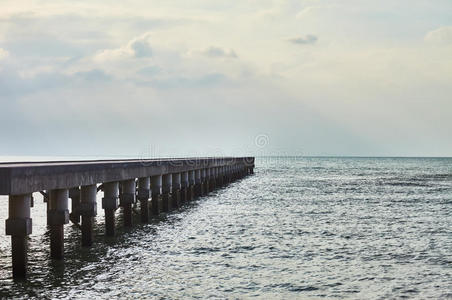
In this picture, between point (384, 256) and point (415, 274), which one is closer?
point (415, 274)

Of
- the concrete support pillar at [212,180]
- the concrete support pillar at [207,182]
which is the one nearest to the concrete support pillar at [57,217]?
the concrete support pillar at [207,182]

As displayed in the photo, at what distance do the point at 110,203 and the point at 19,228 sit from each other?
7.32m

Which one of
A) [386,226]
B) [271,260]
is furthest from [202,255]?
[386,226]

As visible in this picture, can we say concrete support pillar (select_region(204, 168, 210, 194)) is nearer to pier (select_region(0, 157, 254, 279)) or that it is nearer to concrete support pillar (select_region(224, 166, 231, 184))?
pier (select_region(0, 157, 254, 279))

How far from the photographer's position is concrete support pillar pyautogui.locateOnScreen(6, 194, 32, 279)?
557 inches

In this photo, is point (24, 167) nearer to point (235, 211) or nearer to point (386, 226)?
point (386, 226)

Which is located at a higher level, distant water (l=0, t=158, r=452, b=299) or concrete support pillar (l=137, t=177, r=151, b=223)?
concrete support pillar (l=137, t=177, r=151, b=223)

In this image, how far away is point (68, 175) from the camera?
1716 centimetres

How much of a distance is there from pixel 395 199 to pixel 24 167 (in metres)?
36.1

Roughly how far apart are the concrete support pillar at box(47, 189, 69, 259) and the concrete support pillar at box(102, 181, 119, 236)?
438 centimetres

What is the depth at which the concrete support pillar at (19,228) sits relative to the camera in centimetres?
1414

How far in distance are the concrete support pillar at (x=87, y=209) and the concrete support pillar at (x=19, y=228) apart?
4.62 metres

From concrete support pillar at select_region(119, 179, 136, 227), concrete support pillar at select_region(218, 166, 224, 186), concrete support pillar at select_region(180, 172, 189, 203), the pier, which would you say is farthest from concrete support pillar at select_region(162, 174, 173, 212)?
concrete support pillar at select_region(218, 166, 224, 186)

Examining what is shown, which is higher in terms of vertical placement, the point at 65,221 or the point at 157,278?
the point at 65,221
